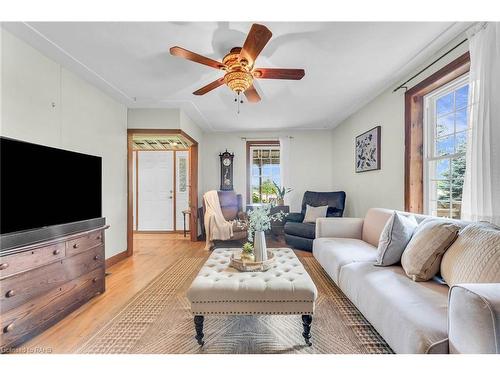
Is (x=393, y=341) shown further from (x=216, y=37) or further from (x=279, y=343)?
(x=216, y=37)

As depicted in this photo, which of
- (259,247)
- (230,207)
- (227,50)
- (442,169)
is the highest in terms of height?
(227,50)

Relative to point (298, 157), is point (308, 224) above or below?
below

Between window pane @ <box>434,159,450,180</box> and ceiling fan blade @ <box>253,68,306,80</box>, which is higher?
ceiling fan blade @ <box>253,68,306,80</box>

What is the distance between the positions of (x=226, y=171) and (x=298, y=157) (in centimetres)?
168

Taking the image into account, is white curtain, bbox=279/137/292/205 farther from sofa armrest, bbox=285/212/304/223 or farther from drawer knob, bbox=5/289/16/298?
drawer knob, bbox=5/289/16/298

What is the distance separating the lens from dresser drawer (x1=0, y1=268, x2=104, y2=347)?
1449 millimetres

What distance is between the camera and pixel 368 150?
11.4ft

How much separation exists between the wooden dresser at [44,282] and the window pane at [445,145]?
12.0 feet

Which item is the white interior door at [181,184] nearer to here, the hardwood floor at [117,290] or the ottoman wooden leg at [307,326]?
the hardwood floor at [117,290]

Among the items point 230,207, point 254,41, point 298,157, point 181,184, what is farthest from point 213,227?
point 254,41

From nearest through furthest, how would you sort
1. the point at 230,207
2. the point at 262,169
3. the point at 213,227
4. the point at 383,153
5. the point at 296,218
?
the point at 383,153 < the point at 213,227 < the point at 296,218 < the point at 230,207 < the point at 262,169

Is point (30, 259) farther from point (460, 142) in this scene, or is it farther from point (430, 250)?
point (460, 142)

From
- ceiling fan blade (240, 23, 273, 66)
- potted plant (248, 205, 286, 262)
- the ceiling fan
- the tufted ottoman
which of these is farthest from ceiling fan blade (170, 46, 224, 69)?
the tufted ottoman

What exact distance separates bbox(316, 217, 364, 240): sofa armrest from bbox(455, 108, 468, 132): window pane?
135 centimetres
